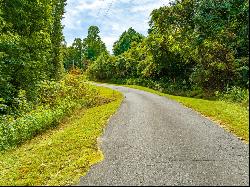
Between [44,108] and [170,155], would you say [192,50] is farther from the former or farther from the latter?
[170,155]

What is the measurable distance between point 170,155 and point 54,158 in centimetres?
351

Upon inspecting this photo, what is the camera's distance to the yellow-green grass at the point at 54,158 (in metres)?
9.25

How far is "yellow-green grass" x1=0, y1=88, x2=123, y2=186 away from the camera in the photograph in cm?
925

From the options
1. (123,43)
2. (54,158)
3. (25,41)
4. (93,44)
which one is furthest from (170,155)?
(93,44)

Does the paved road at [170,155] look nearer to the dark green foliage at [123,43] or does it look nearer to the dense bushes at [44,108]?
the dense bushes at [44,108]

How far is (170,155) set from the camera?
35.7 feet

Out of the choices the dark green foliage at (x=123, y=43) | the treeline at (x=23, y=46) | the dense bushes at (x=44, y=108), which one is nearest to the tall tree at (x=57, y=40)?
Answer: the treeline at (x=23, y=46)

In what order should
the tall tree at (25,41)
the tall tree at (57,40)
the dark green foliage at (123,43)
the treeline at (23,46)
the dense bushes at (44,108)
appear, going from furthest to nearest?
the dark green foliage at (123,43)
the tall tree at (57,40)
the tall tree at (25,41)
the treeline at (23,46)
the dense bushes at (44,108)

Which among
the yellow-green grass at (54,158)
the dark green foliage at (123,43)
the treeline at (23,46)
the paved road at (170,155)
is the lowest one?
the yellow-green grass at (54,158)

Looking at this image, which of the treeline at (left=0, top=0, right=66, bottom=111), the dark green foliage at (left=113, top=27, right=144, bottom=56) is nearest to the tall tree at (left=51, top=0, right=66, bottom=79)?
the treeline at (left=0, top=0, right=66, bottom=111)

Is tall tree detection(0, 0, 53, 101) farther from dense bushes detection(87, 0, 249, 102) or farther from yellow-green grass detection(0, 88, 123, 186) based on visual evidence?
dense bushes detection(87, 0, 249, 102)

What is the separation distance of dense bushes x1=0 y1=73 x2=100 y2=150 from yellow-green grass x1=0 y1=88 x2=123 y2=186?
66cm

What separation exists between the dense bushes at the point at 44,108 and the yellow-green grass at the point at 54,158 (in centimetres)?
66

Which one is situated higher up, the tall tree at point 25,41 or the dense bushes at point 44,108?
the tall tree at point 25,41
